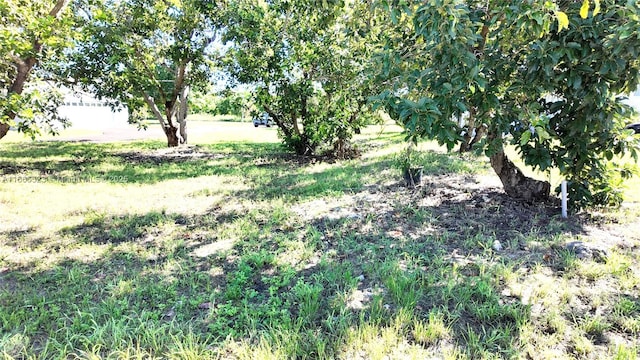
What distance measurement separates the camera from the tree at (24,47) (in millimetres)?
4804

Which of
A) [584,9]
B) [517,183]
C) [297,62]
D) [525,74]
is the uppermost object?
[297,62]

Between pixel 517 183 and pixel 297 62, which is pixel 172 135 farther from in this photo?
pixel 517 183

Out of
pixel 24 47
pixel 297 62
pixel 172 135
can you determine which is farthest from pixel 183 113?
pixel 24 47

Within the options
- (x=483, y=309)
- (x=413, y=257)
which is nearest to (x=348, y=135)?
(x=413, y=257)

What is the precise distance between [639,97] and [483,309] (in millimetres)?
19591

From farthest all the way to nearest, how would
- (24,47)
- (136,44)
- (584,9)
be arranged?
1. (136,44)
2. (24,47)
3. (584,9)

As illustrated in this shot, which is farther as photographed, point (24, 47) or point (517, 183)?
point (24, 47)

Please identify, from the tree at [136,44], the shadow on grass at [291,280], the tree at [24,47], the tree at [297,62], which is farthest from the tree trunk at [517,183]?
the tree at [136,44]

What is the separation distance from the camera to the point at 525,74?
292cm

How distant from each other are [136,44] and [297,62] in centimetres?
414

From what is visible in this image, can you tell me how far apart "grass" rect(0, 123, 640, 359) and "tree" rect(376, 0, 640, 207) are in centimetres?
90

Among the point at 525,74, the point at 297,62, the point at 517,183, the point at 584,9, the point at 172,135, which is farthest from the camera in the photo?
the point at 172,135

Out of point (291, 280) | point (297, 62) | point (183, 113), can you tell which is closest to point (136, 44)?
point (183, 113)

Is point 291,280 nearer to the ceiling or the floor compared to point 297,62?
nearer to the floor
